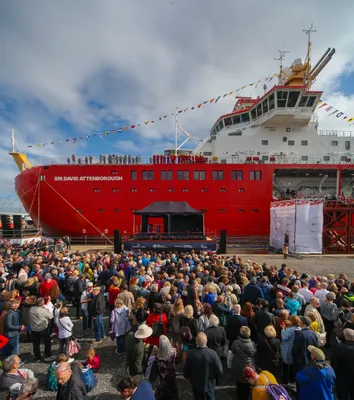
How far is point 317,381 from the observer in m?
3.05

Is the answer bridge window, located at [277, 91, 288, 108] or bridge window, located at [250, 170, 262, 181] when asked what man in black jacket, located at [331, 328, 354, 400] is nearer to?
bridge window, located at [250, 170, 262, 181]

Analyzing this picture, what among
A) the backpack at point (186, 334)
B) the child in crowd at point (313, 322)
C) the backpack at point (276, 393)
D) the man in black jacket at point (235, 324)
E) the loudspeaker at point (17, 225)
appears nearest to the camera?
the backpack at point (276, 393)

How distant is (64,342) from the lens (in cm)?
523

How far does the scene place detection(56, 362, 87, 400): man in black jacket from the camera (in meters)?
3.06

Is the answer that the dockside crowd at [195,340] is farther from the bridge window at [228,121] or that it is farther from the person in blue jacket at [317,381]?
the bridge window at [228,121]

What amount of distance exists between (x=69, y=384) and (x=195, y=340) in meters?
2.09

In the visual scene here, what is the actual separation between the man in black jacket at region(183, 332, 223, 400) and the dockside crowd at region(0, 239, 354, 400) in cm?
1

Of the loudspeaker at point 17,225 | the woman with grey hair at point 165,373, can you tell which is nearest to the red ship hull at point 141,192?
the loudspeaker at point 17,225

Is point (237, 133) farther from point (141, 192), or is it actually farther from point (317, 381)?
point (317, 381)

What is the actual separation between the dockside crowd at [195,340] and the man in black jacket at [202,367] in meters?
0.01

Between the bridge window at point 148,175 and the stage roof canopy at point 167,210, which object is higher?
the bridge window at point 148,175

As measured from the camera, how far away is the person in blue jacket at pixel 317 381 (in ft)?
9.95

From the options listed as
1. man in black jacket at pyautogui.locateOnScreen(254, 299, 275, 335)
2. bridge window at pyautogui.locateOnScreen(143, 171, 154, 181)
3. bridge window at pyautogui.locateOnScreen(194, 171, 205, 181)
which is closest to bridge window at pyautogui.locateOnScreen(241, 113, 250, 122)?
bridge window at pyautogui.locateOnScreen(194, 171, 205, 181)

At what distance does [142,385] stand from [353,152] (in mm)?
28822
